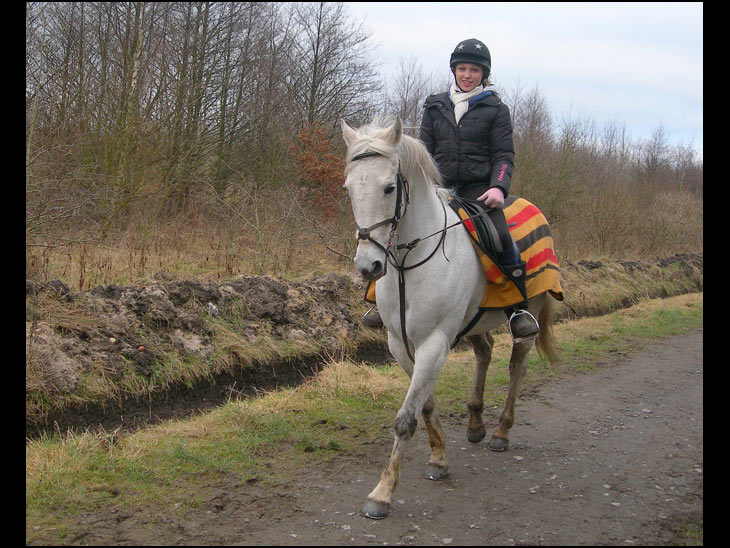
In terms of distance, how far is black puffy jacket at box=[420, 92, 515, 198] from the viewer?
17.4 ft

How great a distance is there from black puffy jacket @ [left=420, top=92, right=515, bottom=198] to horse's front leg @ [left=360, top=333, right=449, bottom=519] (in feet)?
5.29

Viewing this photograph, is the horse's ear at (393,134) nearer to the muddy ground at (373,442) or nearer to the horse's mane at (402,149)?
the horse's mane at (402,149)

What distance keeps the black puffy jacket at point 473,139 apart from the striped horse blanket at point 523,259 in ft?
1.32

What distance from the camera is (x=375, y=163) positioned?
13.3ft

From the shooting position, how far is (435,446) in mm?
Answer: 4801

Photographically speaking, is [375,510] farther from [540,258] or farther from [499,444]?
[540,258]

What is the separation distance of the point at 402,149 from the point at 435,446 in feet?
7.35

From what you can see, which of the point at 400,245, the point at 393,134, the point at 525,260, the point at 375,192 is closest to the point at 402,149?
the point at 393,134

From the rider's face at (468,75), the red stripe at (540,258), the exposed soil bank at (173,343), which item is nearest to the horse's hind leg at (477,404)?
the red stripe at (540,258)

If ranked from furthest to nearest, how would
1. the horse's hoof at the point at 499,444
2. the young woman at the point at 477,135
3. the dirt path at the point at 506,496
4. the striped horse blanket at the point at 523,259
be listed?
1. the horse's hoof at the point at 499,444
2. the young woman at the point at 477,135
3. the striped horse blanket at the point at 523,259
4. the dirt path at the point at 506,496

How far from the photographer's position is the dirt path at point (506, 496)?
3.76m

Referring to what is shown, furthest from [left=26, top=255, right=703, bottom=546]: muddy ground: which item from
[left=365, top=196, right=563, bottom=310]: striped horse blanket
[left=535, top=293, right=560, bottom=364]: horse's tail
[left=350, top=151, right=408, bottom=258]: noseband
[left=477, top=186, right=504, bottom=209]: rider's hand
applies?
[left=477, top=186, right=504, bottom=209]: rider's hand
